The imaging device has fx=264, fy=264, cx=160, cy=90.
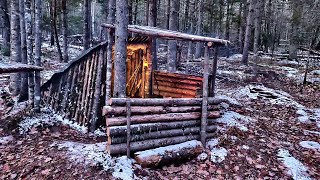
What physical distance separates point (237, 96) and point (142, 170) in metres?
9.20

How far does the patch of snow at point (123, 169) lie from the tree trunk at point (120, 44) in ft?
5.99

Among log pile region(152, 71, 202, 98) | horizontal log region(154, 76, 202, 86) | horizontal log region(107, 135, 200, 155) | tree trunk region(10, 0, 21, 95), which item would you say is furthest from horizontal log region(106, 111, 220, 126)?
tree trunk region(10, 0, 21, 95)

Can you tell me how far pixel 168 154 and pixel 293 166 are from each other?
3.39m

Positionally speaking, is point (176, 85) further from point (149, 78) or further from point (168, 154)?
point (168, 154)

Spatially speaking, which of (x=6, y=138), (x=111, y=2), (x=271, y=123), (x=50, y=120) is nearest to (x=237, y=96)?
(x=271, y=123)

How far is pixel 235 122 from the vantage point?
985 cm

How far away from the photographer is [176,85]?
11.3 metres

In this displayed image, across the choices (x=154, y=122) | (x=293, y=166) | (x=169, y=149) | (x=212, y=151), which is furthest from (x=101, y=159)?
(x=293, y=166)

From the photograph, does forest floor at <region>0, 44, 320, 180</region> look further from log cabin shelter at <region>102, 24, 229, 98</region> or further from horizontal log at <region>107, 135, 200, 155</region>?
log cabin shelter at <region>102, 24, 229, 98</region>

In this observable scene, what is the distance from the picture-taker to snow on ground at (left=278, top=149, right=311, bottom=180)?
6.70 meters

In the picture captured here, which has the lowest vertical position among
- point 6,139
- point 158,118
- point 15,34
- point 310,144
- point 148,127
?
point 310,144

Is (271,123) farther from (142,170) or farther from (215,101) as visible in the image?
(142,170)

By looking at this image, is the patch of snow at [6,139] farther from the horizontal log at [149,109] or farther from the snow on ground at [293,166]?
the snow on ground at [293,166]

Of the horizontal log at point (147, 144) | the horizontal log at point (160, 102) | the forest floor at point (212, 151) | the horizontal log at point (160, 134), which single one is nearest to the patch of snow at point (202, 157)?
the forest floor at point (212, 151)
